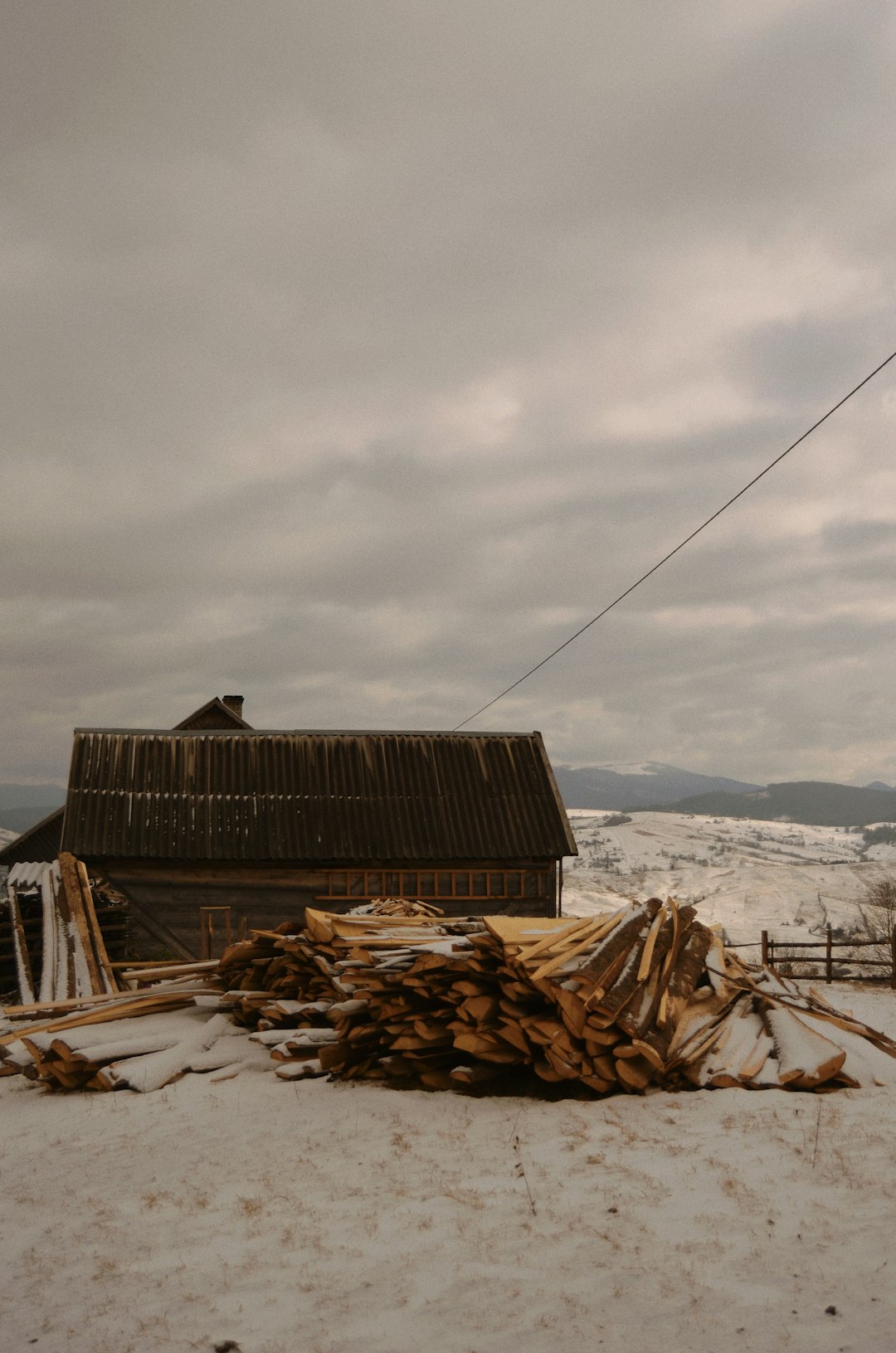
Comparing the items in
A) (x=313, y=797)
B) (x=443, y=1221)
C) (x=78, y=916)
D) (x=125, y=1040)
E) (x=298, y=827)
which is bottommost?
(x=125, y=1040)

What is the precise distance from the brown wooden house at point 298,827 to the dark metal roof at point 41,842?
10615mm

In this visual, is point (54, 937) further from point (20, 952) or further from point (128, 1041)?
point (128, 1041)

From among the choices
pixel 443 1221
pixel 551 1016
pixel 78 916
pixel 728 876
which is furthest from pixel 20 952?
pixel 728 876

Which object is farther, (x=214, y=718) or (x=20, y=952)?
(x=214, y=718)

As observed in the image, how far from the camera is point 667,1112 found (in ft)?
24.6

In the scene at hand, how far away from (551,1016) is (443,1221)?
282 centimetres

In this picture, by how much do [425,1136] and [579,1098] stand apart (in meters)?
1.63

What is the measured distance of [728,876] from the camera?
89.6m

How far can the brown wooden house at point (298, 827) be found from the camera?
20547 mm

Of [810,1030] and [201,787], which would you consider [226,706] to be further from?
[810,1030]

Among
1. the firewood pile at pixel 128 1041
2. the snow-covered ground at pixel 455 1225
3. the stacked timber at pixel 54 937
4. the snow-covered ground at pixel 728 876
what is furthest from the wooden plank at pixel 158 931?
the snow-covered ground at pixel 728 876

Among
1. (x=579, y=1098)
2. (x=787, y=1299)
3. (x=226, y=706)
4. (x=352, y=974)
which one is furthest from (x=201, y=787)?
(x=787, y=1299)

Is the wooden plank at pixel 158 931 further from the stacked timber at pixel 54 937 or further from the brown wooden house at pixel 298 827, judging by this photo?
the stacked timber at pixel 54 937

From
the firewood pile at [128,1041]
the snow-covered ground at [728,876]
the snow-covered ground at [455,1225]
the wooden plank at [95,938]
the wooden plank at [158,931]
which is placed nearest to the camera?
the snow-covered ground at [455,1225]
